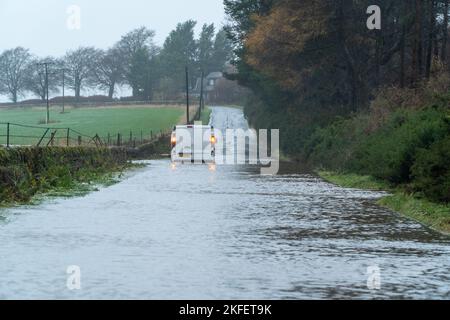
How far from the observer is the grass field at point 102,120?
100312 mm

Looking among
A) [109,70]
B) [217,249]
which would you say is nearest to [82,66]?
[109,70]

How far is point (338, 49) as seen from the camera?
53.9 m

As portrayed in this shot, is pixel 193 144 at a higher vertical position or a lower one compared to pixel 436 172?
lower

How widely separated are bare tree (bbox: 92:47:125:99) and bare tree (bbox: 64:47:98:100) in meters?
1.44

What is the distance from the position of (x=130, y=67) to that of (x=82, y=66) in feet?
54.3

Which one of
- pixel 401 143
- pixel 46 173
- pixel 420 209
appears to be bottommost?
pixel 420 209

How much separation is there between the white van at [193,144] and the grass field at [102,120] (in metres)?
40.6

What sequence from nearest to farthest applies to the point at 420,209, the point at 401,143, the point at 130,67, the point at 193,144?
the point at 420,209
the point at 401,143
the point at 193,144
the point at 130,67

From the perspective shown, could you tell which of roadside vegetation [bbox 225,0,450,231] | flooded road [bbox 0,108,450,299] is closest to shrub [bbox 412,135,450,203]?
roadside vegetation [bbox 225,0,450,231]

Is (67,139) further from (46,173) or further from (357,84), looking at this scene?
(357,84)

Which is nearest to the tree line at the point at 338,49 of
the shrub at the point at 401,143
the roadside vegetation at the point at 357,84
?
the roadside vegetation at the point at 357,84

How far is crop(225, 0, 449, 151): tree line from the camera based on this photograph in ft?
167

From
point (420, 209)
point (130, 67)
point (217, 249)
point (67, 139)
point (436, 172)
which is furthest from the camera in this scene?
point (130, 67)

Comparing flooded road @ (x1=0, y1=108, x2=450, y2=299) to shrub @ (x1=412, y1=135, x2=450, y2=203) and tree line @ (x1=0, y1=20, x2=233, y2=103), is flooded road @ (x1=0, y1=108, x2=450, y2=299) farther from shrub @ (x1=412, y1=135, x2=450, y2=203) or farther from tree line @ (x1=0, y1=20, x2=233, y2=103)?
tree line @ (x1=0, y1=20, x2=233, y2=103)
